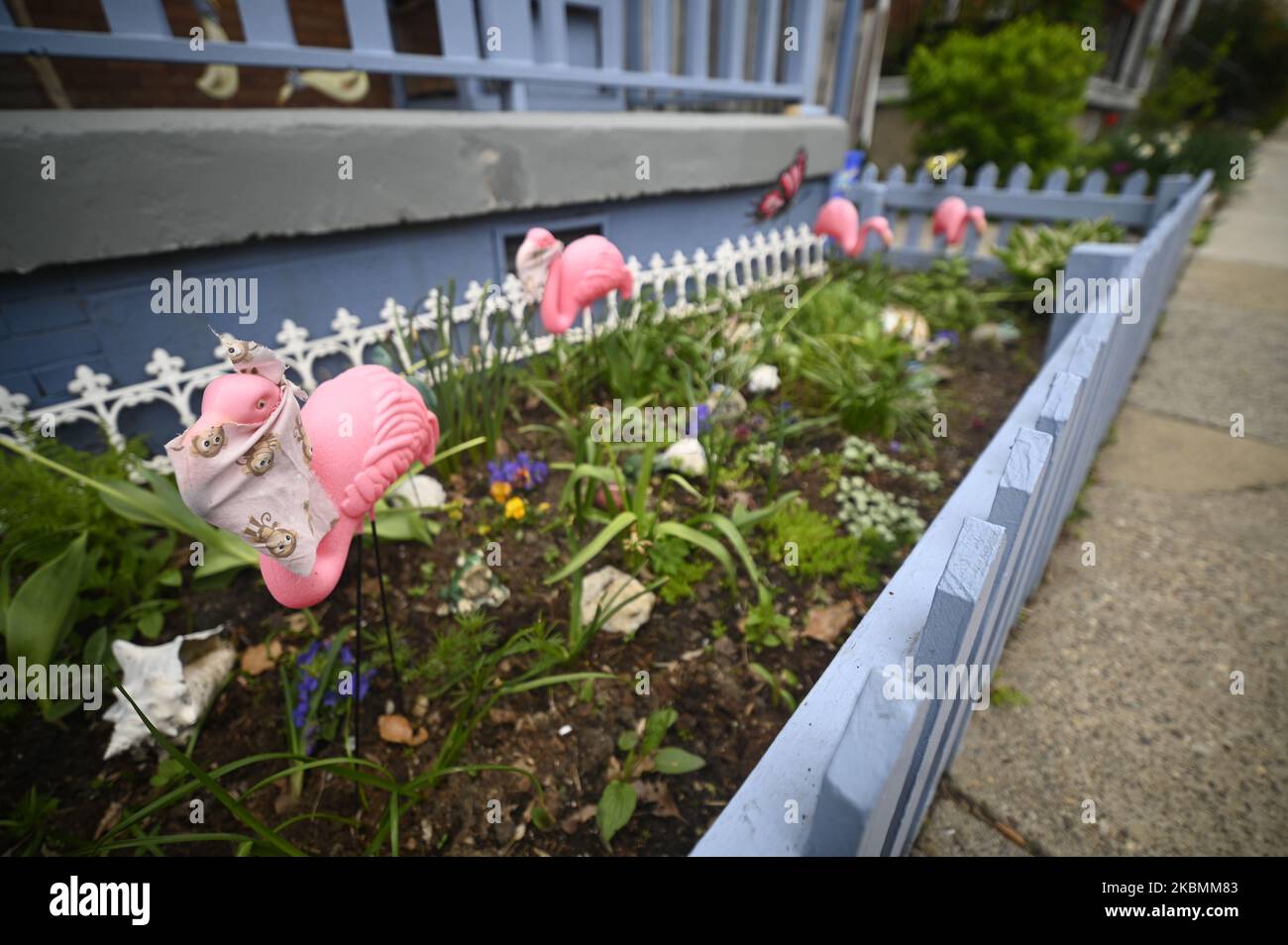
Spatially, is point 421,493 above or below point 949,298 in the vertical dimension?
below

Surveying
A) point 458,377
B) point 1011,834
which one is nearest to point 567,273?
point 458,377

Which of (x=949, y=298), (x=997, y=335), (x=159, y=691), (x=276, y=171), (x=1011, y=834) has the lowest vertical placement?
(x=1011, y=834)

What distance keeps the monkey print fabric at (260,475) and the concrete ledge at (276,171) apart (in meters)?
1.55

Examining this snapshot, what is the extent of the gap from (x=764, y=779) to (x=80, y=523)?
1.99 m

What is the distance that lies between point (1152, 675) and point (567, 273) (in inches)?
82.9

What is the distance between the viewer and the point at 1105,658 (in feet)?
5.81

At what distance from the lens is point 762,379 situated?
2.77 m

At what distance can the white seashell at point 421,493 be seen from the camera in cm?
197

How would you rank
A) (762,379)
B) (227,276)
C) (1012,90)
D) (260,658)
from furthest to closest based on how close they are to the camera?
(1012,90) → (762,379) → (227,276) → (260,658)

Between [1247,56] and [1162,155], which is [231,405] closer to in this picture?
[1162,155]

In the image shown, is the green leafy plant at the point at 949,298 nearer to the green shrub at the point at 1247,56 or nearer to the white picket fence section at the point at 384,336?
the white picket fence section at the point at 384,336

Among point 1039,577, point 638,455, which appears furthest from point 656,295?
point 1039,577

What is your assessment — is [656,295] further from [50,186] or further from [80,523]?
[80,523]

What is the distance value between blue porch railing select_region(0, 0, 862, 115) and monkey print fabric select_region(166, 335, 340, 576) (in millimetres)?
1750
